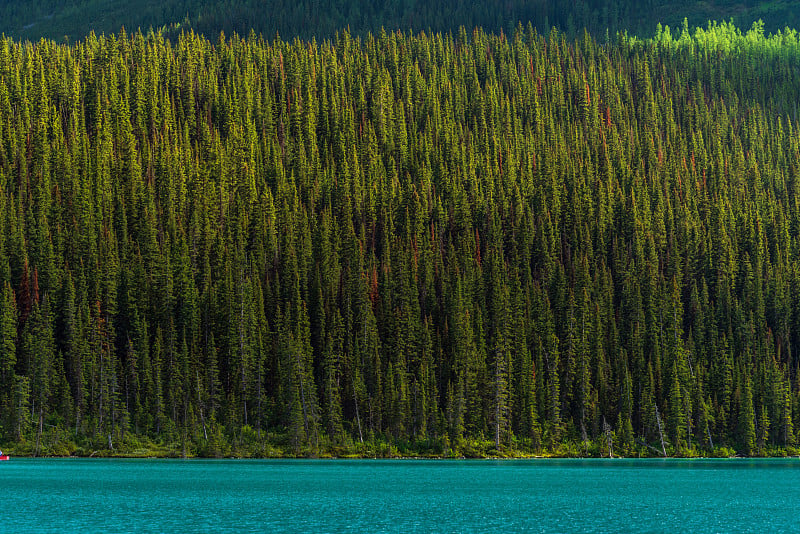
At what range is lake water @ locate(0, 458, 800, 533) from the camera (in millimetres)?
63719

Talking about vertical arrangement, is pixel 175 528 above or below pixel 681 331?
below

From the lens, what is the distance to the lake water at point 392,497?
6372cm

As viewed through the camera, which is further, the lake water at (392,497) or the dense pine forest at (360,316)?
the dense pine forest at (360,316)

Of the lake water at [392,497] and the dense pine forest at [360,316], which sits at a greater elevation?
the dense pine forest at [360,316]

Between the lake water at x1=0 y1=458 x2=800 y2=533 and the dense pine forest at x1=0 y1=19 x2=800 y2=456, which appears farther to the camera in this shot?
the dense pine forest at x1=0 y1=19 x2=800 y2=456

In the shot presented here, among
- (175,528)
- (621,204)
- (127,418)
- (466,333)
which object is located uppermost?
(621,204)

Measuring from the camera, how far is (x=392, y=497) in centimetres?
8081

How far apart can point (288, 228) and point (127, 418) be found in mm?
53198

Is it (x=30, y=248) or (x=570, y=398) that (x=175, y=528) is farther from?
(x=30, y=248)

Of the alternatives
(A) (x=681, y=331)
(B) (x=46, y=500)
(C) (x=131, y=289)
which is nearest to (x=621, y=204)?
(A) (x=681, y=331)

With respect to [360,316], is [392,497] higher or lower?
lower

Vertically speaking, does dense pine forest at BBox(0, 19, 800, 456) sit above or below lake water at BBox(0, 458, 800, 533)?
above

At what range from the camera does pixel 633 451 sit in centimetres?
14275

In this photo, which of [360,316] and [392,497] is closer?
[392,497]
